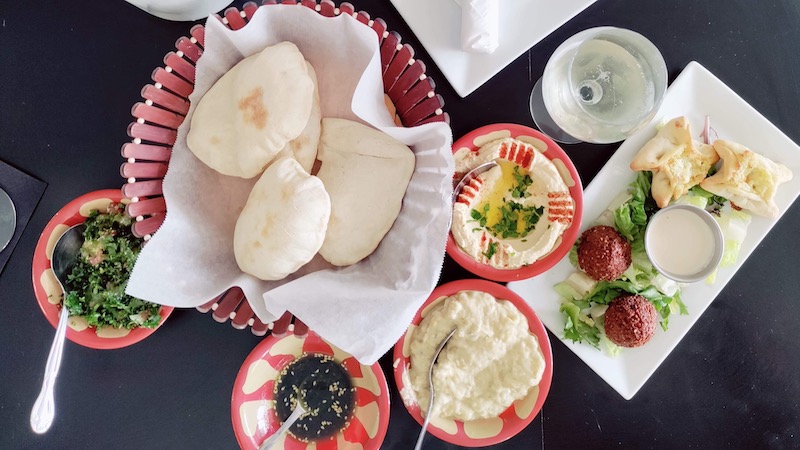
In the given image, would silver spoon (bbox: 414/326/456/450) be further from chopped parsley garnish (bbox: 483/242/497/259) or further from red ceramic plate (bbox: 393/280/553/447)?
chopped parsley garnish (bbox: 483/242/497/259)

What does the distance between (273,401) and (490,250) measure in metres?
0.55

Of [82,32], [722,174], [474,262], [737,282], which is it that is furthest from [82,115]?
[737,282]

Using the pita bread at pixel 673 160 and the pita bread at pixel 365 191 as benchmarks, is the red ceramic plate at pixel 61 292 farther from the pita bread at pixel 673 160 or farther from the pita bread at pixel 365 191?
the pita bread at pixel 673 160

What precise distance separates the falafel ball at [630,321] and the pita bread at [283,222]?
656 mm

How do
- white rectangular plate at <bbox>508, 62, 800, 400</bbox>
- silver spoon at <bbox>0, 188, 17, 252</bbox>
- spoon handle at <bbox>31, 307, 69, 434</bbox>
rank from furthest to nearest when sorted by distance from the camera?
white rectangular plate at <bbox>508, 62, 800, 400</bbox> < silver spoon at <bbox>0, 188, 17, 252</bbox> < spoon handle at <bbox>31, 307, 69, 434</bbox>

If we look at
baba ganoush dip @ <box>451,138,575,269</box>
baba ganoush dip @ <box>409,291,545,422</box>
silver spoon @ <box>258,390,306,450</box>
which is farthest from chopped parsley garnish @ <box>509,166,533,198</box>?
silver spoon @ <box>258,390,306,450</box>

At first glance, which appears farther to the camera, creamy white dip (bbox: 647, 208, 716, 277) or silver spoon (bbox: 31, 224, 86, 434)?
creamy white dip (bbox: 647, 208, 716, 277)

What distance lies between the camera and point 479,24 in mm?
1156

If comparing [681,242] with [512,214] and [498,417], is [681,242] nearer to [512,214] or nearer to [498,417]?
[512,214]

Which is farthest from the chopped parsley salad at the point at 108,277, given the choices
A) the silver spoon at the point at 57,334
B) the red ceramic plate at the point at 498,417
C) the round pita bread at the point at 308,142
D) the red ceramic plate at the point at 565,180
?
the red ceramic plate at the point at 565,180

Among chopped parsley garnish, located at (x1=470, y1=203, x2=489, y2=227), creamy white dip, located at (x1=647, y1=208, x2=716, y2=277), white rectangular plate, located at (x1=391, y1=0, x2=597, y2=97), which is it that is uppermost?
white rectangular plate, located at (x1=391, y1=0, x2=597, y2=97)

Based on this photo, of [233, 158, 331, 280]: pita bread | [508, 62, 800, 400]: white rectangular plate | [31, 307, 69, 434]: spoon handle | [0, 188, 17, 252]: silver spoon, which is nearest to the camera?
Result: [233, 158, 331, 280]: pita bread

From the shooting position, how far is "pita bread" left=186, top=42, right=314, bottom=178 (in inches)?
39.6

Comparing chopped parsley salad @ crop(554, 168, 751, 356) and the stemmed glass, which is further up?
the stemmed glass
